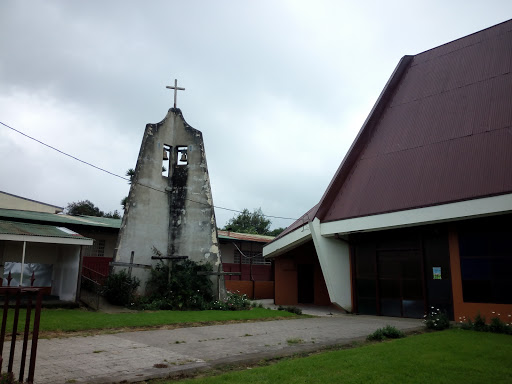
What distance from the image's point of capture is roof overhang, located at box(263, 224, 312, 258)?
18.6 m

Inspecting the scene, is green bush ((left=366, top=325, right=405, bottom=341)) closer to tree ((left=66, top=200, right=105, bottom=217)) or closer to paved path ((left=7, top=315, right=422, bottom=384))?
paved path ((left=7, top=315, right=422, bottom=384))

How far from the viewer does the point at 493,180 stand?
1312 centimetres

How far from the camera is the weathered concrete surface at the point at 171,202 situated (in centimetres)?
1691

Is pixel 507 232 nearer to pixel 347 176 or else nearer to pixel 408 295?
pixel 408 295

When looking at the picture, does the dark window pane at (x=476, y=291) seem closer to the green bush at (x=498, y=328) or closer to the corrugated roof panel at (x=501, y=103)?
the green bush at (x=498, y=328)

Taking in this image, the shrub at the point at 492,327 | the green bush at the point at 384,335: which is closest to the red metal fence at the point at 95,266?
the green bush at the point at 384,335

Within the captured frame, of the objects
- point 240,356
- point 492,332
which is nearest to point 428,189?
point 492,332

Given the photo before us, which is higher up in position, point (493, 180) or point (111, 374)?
point (493, 180)

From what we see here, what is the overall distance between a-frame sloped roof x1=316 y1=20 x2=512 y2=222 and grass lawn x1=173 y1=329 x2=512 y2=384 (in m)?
6.91

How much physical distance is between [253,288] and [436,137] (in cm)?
1325

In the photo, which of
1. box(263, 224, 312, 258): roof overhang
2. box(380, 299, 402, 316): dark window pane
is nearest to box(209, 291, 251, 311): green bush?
box(263, 224, 312, 258): roof overhang

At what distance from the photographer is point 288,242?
1966 cm

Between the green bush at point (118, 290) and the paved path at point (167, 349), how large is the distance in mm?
5180

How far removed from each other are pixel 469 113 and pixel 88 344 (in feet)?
50.8
